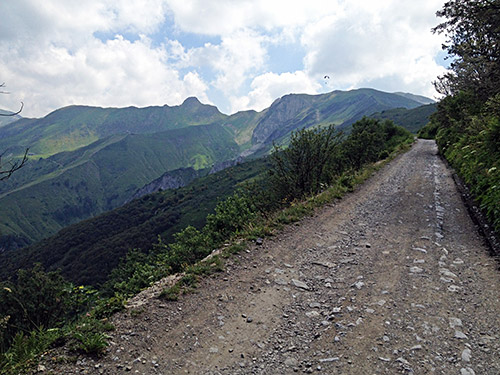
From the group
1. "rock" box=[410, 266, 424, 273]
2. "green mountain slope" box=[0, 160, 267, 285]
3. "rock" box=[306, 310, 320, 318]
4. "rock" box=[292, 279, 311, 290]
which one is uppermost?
"rock" box=[292, 279, 311, 290]

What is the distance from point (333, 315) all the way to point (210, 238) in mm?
8779

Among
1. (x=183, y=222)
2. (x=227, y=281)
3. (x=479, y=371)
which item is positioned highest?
(x=227, y=281)

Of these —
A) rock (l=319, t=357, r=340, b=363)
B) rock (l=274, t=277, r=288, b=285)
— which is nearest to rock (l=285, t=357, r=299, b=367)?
rock (l=319, t=357, r=340, b=363)

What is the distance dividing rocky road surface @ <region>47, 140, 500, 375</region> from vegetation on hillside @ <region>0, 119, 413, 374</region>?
0.54 m

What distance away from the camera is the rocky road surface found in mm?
4562

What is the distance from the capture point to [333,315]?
5.79 meters

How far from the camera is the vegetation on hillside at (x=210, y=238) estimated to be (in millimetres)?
4957

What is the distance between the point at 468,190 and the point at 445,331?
13018mm

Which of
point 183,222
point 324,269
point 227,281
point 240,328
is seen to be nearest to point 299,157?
point 324,269

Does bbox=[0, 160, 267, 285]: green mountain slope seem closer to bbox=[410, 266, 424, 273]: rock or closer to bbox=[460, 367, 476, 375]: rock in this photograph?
bbox=[410, 266, 424, 273]: rock

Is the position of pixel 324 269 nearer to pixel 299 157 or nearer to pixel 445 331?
pixel 445 331

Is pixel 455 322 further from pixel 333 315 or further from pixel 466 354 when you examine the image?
pixel 333 315

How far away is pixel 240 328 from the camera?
561 cm

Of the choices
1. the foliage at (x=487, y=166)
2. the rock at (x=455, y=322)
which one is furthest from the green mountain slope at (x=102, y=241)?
the rock at (x=455, y=322)
